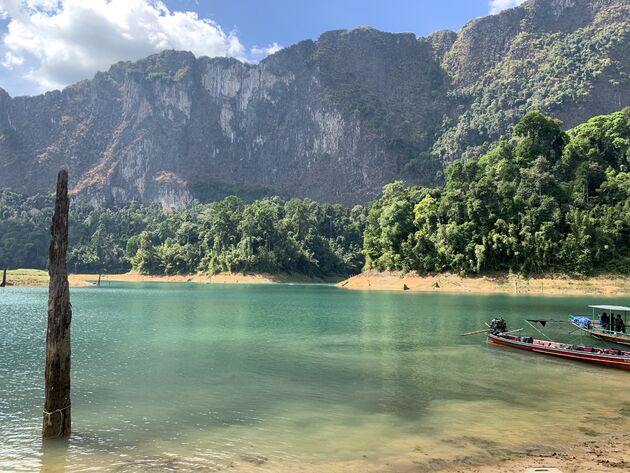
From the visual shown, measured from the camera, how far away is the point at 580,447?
11711 mm

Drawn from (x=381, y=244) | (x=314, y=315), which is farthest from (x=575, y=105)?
(x=314, y=315)

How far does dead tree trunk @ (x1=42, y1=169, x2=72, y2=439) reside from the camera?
12.1 metres

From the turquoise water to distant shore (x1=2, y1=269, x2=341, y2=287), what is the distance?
75.3 metres

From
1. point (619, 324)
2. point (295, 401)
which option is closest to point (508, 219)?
point (619, 324)

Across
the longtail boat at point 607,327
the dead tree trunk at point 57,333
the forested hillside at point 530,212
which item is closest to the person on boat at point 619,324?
the longtail boat at point 607,327

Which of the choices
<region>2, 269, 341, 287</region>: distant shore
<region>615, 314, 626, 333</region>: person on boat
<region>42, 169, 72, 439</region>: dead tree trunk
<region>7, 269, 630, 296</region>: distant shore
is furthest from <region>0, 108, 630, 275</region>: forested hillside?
<region>42, 169, 72, 439</region>: dead tree trunk

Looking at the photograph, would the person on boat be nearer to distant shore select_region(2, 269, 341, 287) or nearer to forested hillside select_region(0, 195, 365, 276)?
distant shore select_region(2, 269, 341, 287)

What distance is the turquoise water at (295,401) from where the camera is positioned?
11289 millimetres

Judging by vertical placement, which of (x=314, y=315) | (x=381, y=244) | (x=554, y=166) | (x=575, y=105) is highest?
(x=575, y=105)

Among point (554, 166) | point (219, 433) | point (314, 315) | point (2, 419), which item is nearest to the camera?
point (219, 433)

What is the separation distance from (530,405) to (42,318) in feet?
121

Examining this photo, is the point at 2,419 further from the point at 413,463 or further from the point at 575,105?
the point at 575,105

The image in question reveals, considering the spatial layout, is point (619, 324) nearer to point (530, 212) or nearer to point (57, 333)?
point (57, 333)

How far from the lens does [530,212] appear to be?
82688 millimetres
